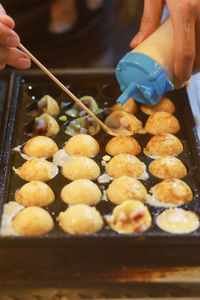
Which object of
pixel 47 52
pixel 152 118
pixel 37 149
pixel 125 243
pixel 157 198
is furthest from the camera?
pixel 47 52

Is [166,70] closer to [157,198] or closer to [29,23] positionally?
[157,198]

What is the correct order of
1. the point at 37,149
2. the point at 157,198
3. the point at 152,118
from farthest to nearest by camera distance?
the point at 152,118 → the point at 37,149 → the point at 157,198

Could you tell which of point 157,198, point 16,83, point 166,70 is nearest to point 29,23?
point 16,83

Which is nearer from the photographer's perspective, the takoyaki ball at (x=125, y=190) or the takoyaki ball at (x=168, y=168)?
the takoyaki ball at (x=125, y=190)

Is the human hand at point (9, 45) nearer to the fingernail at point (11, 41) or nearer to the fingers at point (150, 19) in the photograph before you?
the fingernail at point (11, 41)

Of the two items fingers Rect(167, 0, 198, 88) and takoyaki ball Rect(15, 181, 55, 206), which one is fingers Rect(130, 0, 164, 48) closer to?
fingers Rect(167, 0, 198, 88)

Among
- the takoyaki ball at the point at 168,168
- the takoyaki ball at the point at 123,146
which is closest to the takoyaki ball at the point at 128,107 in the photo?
the takoyaki ball at the point at 123,146

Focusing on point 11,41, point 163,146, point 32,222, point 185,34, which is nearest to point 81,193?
point 32,222

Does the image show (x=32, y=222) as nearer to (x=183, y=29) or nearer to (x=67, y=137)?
(x=67, y=137)
